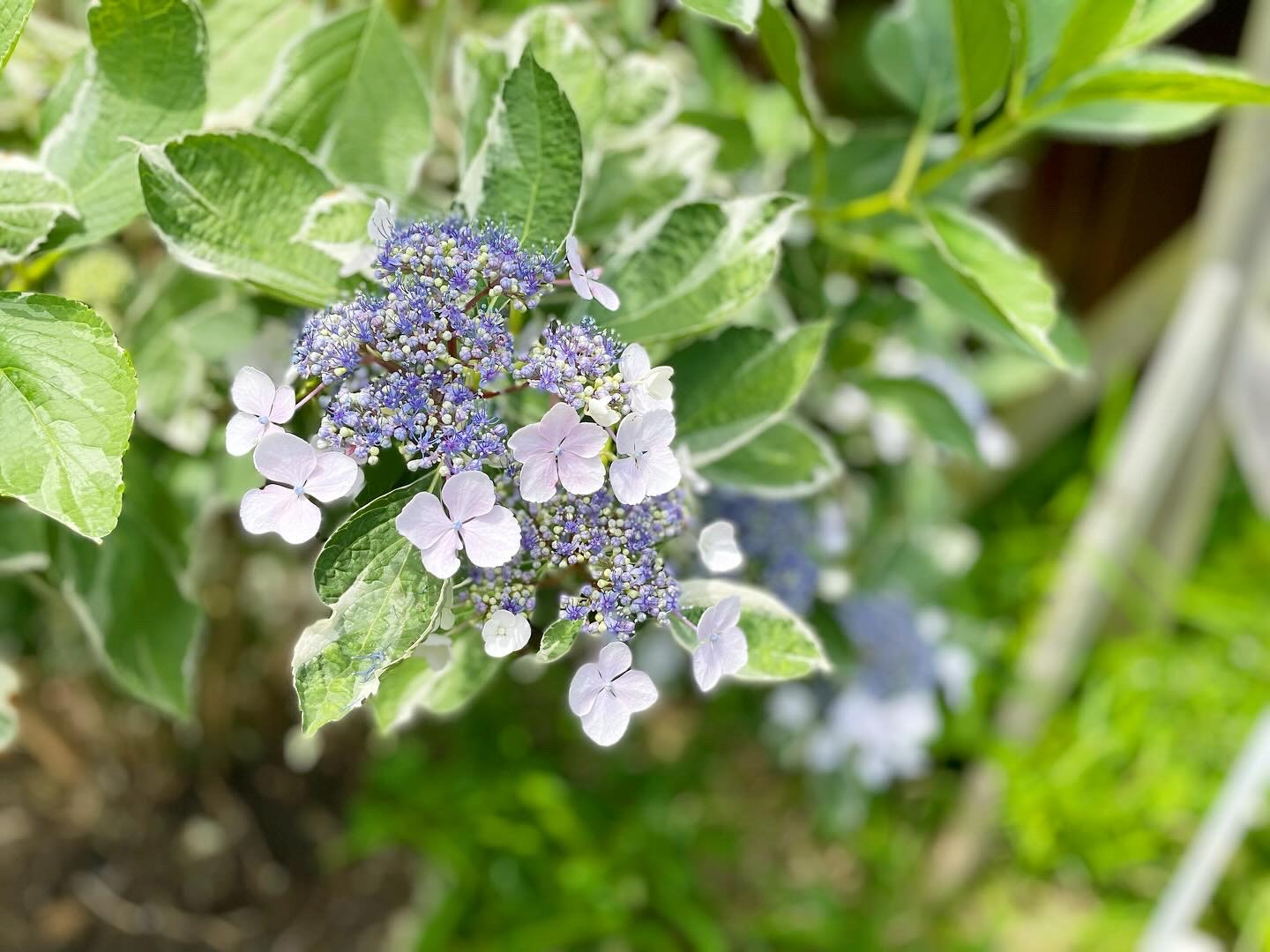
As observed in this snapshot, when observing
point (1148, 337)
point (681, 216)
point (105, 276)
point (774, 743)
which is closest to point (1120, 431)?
point (1148, 337)

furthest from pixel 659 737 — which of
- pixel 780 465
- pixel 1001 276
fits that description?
pixel 1001 276

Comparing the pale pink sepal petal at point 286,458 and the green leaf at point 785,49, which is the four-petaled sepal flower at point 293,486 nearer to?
the pale pink sepal petal at point 286,458

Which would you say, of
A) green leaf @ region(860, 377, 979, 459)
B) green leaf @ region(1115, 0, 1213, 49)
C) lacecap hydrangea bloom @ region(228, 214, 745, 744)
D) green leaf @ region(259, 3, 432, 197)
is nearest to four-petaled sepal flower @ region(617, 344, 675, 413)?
lacecap hydrangea bloom @ region(228, 214, 745, 744)

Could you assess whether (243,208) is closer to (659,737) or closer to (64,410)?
(64,410)

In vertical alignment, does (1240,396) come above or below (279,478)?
below

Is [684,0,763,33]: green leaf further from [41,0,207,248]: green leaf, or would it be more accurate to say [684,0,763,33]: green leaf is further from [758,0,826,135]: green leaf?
[41,0,207,248]: green leaf

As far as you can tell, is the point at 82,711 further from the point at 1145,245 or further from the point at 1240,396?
the point at 1145,245

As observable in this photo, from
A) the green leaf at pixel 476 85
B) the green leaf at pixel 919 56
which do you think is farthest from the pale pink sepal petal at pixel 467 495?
the green leaf at pixel 919 56
